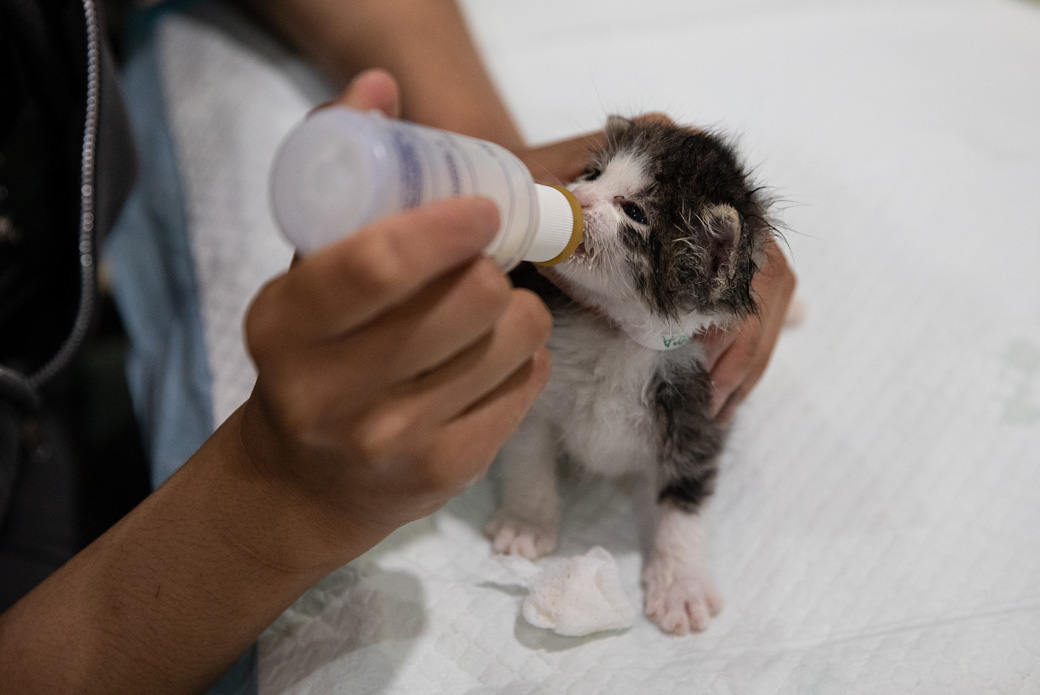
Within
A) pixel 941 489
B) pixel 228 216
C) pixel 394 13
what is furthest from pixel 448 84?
pixel 941 489

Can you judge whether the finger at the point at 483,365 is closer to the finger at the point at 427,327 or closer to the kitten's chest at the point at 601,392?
the finger at the point at 427,327

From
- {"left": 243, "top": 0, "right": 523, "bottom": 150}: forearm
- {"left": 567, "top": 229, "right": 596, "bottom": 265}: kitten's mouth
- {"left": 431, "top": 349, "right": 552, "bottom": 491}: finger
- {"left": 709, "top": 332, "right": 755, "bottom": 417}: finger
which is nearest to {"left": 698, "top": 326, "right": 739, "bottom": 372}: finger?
{"left": 709, "top": 332, "right": 755, "bottom": 417}: finger

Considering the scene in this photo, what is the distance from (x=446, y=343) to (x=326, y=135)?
169 millimetres

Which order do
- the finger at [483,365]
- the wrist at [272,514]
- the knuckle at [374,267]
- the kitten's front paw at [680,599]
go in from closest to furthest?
the knuckle at [374,267], the finger at [483,365], the wrist at [272,514], the kitten's front paw at [680,599]

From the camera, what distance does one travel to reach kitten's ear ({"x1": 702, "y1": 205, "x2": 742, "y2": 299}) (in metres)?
0.79

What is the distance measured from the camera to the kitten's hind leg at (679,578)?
35.8 inches

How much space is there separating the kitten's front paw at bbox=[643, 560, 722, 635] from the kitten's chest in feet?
0.53

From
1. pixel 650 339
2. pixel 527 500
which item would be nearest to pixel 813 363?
pixel 650 339

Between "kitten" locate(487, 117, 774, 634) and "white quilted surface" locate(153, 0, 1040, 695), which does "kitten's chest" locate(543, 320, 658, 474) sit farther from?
"white quilted surface" locate(153, 0, 1040, 695)

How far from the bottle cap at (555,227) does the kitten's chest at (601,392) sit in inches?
9.0

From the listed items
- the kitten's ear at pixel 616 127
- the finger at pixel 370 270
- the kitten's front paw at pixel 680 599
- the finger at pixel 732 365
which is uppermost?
the finger at pixel 370 270

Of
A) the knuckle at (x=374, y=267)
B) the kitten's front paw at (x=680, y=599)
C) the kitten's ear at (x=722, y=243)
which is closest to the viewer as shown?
the knuckle at (x=374, y=267)

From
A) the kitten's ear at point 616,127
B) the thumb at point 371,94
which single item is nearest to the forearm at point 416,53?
the kitten's ear at point 616,127

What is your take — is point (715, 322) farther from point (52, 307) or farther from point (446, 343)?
point (52, 307)
